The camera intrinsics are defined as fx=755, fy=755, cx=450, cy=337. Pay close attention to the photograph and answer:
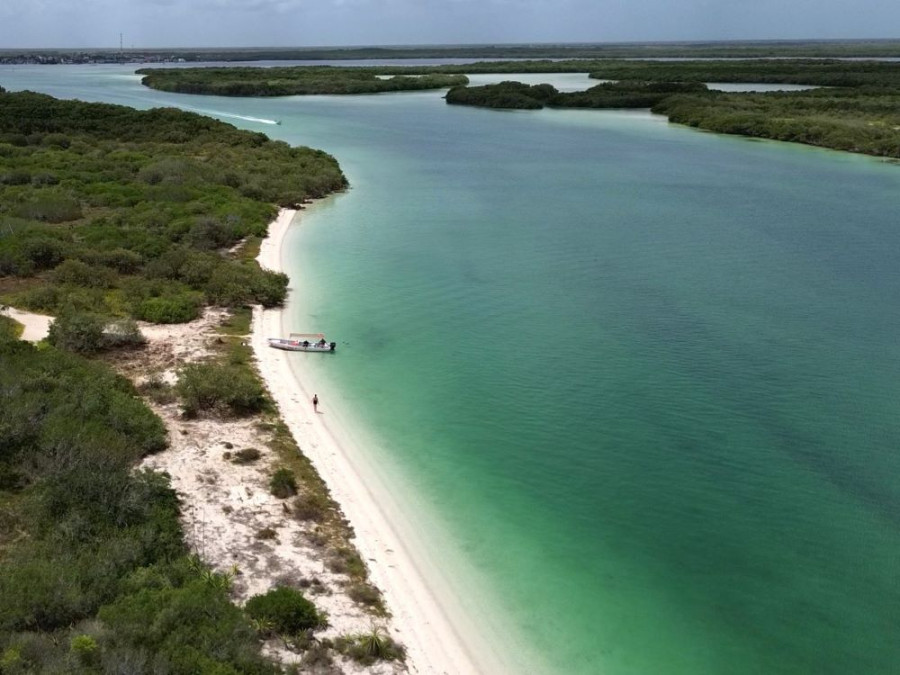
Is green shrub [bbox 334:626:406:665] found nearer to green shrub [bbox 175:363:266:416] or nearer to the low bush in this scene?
the low bush

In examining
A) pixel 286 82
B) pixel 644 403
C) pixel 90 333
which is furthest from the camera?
pixel 286 82

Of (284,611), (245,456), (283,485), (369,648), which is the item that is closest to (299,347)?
(245,456)

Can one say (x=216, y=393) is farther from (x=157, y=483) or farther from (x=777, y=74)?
(x=777, y=74)

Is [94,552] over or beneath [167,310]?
beneath

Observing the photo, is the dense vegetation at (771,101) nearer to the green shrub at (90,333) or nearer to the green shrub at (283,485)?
the green shrub at (90,333)

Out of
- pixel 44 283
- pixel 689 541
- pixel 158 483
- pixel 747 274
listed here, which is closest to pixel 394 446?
pixel 158 483
